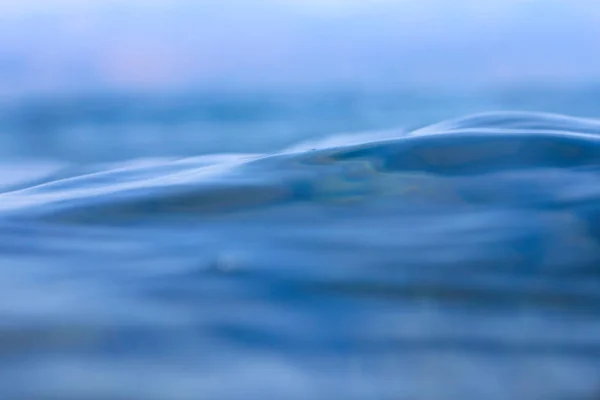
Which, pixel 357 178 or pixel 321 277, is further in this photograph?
pixel 357 178

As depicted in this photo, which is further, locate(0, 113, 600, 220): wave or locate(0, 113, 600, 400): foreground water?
locate(0, 113, 600, 220): wave

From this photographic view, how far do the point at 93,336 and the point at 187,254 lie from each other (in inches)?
9.9

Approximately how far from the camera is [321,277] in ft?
3.03

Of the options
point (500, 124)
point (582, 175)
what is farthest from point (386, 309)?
point (500, 124)

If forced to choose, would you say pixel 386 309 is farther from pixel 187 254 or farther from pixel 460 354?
pixel 187 254

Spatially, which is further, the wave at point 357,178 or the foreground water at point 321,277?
the wave at point 357,178

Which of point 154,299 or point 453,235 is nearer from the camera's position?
point 154,299

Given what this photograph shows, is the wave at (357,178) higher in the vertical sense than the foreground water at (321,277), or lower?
higher

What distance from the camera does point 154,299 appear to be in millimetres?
868

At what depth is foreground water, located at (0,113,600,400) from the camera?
0.71 m

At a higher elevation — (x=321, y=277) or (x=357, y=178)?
(x=357, y=178)

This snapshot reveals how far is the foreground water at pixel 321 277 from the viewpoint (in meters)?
0.71

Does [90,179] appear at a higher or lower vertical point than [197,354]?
higher

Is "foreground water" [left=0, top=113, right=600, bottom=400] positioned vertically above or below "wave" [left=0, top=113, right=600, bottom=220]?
below
